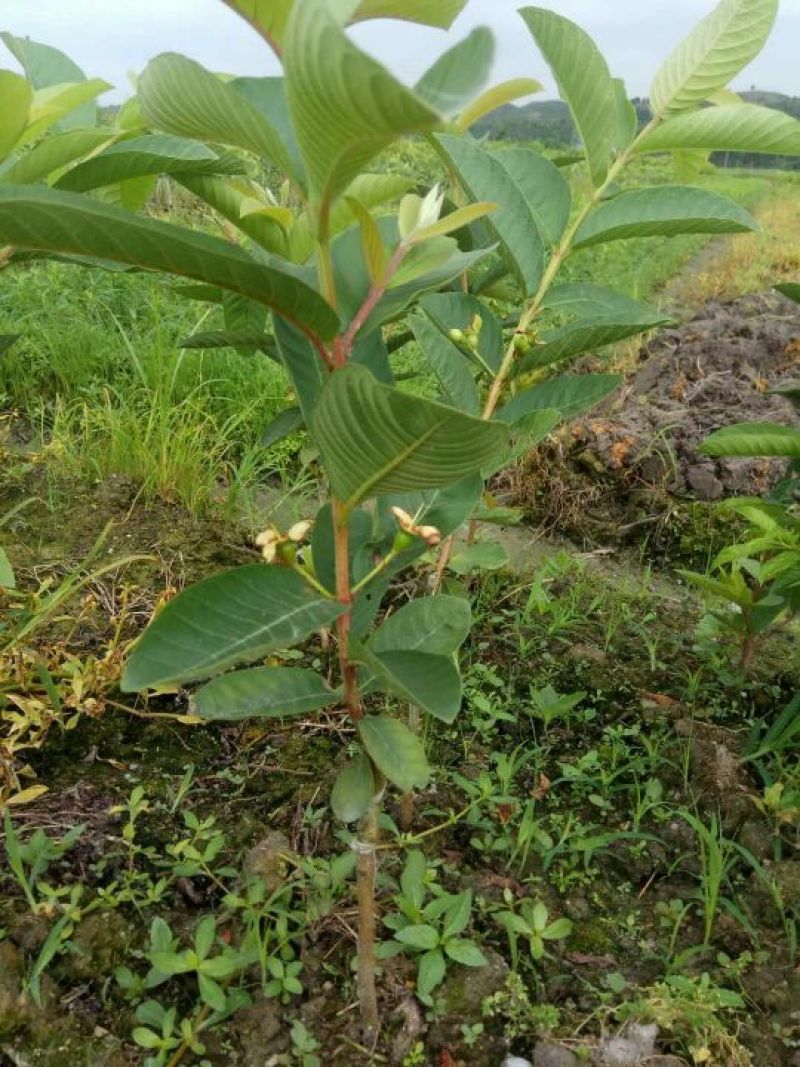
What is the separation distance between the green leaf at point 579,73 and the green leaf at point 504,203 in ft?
0.37

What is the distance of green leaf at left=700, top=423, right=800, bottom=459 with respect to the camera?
1490 millimetres

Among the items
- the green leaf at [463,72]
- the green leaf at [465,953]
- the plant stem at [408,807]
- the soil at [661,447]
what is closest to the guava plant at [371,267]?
the green leaf at [463,72]

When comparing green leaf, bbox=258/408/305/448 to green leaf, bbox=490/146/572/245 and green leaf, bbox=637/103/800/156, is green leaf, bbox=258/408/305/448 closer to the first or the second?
green leaf, bbox=490/146/572/245

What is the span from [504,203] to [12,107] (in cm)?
59

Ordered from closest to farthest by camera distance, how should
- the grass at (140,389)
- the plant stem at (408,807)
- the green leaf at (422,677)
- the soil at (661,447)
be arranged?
the green leaf at (422,677), the plant stem at (408,807), the grass at (140,389), the soil at (661,447)

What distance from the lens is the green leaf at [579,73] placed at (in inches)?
41.1

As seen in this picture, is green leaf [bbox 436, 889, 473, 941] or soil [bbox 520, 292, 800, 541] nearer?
green leaf [bbox 436, 889, 473, 941]

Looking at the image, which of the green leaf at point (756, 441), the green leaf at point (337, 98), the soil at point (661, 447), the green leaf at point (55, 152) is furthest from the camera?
the soil at point (661, 447)

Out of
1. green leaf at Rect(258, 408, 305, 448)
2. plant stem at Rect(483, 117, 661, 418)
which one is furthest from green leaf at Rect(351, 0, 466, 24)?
green leaf at Rect(258, 408, 305, 448)

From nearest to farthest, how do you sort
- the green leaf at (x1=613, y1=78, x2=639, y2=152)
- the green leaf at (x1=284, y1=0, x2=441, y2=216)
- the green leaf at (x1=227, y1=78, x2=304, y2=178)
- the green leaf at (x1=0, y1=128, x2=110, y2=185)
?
the green leaf at (x1=284, y1=0, x2=441, y2=216) < the green leaf at (x1=227, y1=78, x2=304, y2=178) < the green leaf at (x1=0, y1=128, x2=110, y2=185) < the green leaf at (x1=613, y1=78, x2=639, y2=152)

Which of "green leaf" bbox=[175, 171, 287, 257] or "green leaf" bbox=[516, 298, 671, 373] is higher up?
"green leaf" bbox=[175, 171, 287, 257]

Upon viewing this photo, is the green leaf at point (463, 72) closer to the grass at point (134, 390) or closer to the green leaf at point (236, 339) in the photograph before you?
the green leaf at point (236, 339)

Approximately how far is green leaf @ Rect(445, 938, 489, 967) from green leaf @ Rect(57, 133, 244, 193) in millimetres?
1000

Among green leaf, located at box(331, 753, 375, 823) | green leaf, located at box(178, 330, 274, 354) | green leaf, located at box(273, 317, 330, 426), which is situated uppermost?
green leaf, located at box(273, 317, 330, 426)
